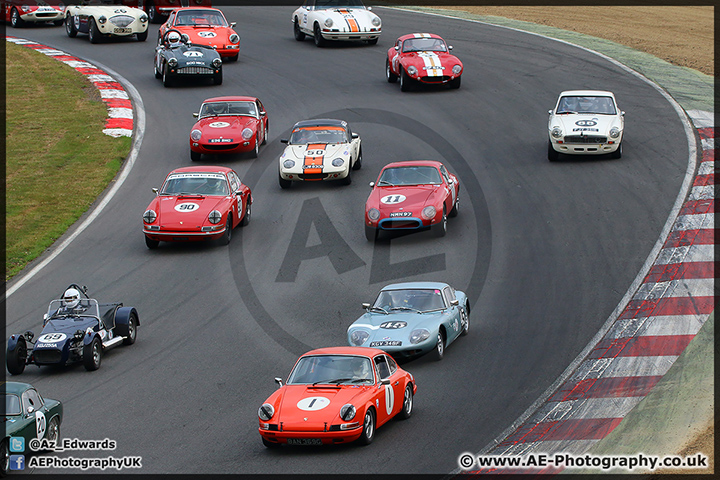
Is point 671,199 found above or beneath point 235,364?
above

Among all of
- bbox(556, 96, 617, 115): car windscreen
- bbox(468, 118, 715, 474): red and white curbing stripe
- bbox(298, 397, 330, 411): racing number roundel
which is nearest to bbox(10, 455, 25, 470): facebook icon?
bbox(298, 397, 330, 411): racing number roundel

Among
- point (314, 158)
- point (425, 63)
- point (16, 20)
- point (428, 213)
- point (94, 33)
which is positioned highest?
point (16, 20)

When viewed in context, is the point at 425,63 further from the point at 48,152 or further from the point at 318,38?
the point at 48,152

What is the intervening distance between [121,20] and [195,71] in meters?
7.87

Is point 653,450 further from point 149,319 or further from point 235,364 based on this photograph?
point 149,319

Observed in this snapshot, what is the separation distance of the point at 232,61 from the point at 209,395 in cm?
2333

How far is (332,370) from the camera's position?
1155 centimetres

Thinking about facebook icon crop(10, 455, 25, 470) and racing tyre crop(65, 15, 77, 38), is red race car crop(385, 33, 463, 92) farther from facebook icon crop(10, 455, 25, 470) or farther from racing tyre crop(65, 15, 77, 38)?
facebook icon crop(10, 455, 25, 470)

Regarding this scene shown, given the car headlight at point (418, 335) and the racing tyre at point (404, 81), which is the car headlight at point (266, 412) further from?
the racing tyre at point (404, 81)

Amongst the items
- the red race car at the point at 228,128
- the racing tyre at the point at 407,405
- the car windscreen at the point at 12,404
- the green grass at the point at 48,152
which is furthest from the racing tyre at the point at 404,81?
the car windscreen at the point at 12,404

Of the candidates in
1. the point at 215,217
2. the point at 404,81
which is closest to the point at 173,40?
the point at 404,81

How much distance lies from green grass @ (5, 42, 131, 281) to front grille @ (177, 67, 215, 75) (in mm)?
2797

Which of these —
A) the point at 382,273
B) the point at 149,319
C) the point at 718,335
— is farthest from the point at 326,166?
the point at 718,335

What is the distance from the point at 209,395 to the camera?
12.8 m
